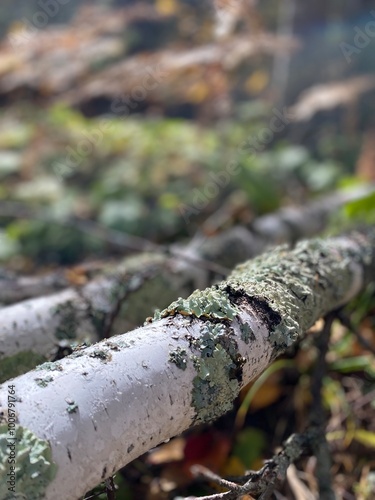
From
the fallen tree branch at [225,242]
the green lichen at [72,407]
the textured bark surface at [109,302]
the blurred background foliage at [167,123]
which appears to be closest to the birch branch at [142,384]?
the green lichen at [72,407]

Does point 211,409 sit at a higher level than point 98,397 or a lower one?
lower

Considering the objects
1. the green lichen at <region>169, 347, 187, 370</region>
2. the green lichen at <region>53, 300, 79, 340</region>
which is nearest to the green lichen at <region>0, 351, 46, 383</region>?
the green lichen at <region>53, 300, 79, 340</region>

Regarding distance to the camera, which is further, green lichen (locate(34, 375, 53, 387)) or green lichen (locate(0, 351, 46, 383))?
green lichen (locate(0, 351, 46, 383))

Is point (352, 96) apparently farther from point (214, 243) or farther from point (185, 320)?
point (185, 320)

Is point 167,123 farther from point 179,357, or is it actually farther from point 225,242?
point 179,357

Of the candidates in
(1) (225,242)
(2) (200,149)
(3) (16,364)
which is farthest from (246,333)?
(2) (200,149)

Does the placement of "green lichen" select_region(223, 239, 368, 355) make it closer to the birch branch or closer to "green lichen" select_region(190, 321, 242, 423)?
the birch branch

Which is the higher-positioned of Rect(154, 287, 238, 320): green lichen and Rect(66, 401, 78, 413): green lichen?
Rect(154, 287, 238, 320): green lichen

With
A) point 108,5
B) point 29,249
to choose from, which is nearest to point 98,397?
point 29,249
